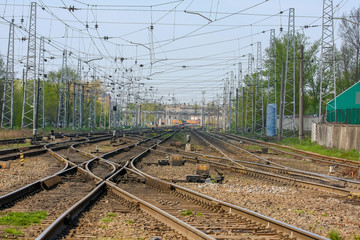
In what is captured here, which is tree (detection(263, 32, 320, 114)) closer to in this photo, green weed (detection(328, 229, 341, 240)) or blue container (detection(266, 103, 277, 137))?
blue container (detection(266, 103, 277, 137))

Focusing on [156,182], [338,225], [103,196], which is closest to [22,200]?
[103,196]

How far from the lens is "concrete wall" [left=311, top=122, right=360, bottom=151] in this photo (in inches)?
1053

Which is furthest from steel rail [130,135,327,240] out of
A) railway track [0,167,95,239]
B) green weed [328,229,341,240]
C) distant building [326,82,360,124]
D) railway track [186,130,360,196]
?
distant building [326,82,360,124]

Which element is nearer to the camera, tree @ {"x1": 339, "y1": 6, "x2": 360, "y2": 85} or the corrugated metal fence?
the corrugated metal fence

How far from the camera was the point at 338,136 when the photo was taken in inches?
1155

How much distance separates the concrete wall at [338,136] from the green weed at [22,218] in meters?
21.7

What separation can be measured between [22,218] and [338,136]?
2471cm

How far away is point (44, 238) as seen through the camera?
6.56 meters

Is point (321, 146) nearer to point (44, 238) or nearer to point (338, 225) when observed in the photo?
point (338, 225)

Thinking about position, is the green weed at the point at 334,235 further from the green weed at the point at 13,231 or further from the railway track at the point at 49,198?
the green weed at the point at 13,231

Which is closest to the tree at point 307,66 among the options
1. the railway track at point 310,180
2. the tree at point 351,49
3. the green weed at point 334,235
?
the tree at point 351,49

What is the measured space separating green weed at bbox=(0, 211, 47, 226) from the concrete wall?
71.2ft

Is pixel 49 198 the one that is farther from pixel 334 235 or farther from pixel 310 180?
pixel 310 180

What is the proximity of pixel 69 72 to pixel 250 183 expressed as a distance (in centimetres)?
7216
